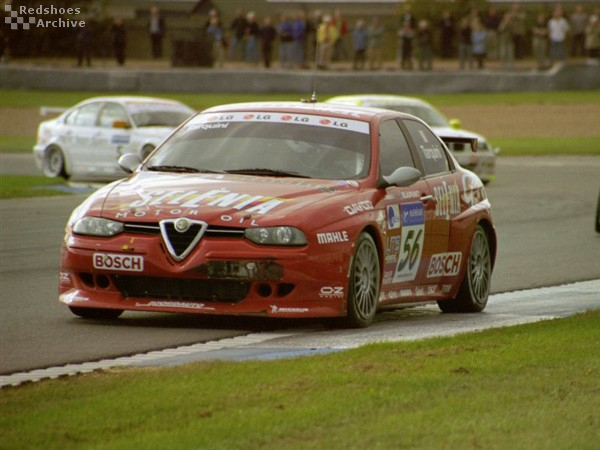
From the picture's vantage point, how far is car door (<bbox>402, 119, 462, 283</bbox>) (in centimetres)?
1138

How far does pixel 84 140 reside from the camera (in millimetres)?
26812

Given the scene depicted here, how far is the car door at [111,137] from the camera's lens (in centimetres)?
2639

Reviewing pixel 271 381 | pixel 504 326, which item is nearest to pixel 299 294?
pixel 504 326

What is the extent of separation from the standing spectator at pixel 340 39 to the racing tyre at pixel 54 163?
3047 centimetres

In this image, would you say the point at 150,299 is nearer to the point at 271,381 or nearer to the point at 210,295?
the point at 210,295

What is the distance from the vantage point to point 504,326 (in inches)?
404

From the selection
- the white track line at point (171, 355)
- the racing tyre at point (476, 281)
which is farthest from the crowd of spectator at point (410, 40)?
the white track line at point (171, 355)

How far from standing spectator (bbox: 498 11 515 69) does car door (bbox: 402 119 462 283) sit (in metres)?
41.8

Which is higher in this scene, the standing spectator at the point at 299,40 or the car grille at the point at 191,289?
the car grille at the point at 191,289

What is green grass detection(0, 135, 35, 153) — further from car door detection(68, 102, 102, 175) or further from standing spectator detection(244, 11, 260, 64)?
standing spectator detection(244, 11, 260, 64)

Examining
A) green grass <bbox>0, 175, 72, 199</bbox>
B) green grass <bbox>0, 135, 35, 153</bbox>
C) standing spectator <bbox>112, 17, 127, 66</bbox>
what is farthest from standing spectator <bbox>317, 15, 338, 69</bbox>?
green grass <bbox>0, 175, 72, 199</bbox>

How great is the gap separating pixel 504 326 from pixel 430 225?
1.26 meters

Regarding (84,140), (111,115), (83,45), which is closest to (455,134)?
(111,115)

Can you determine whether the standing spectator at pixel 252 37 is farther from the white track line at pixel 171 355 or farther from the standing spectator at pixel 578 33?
the white track line at pixel 171 355
